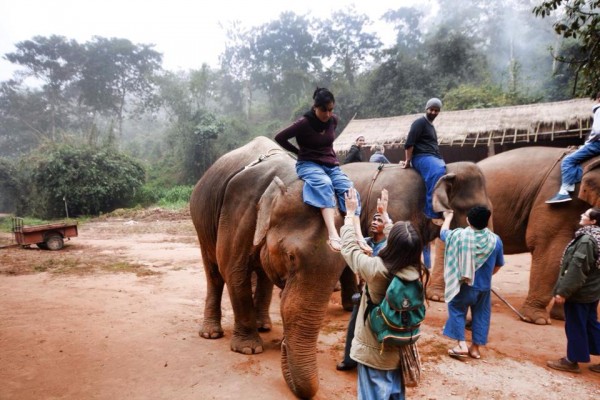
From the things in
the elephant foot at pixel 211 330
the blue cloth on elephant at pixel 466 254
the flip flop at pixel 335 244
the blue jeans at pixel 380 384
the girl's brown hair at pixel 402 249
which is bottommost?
the elephant foot at pixel 211 330

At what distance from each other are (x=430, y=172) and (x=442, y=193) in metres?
0.40

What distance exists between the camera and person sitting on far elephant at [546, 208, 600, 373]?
403cm

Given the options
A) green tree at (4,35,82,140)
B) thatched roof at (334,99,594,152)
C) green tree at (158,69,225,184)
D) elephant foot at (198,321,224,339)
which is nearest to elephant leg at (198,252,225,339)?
elephant foot at (198,321,224,339)

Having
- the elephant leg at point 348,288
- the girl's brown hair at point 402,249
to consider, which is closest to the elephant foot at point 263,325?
the elephant leg at point 348,288

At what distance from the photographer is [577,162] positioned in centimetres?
582

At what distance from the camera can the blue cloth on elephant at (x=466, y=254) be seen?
4.34 metres

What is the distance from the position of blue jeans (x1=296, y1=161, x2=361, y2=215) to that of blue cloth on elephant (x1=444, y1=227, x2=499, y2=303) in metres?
1.51

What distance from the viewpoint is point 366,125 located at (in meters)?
19.3

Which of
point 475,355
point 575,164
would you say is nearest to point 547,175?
point 575,164

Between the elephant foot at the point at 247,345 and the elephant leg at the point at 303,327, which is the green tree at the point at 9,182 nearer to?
the elephant foot at the point at 247,345

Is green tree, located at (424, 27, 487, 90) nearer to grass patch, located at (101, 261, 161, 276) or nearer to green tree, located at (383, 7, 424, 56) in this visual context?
green tree, located at (383, 7, 424, 56)

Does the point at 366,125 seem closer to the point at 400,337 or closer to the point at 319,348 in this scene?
the point at 319,348

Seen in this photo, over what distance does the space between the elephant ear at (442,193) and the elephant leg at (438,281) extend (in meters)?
1.80

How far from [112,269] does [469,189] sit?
310 inches
